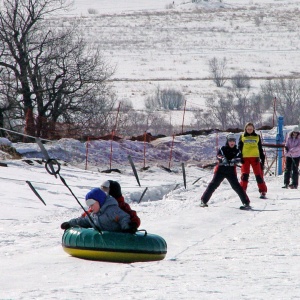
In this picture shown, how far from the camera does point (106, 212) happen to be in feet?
29.1

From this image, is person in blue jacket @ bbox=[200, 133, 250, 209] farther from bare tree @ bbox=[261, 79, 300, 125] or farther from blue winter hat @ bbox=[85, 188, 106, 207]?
bare tree @ bbox=[261, 79, 300, 125]

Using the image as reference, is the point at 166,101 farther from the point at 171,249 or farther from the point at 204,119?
the point at 171,249

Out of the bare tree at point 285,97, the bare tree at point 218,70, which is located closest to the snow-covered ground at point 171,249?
the bare tree at point 285,97

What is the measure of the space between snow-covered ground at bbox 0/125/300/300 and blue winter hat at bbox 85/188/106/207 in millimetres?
636

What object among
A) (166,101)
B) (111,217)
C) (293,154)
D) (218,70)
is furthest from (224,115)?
(111,217)

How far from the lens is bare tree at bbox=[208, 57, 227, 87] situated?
7819cm

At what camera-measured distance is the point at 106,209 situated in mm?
8875

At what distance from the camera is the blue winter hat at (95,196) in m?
8.79

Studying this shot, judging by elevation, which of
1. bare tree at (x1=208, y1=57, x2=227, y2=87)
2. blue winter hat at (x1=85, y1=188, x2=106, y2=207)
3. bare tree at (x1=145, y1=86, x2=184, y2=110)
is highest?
bare tree at (x1=208, y1=57, x2=227, y2=87)

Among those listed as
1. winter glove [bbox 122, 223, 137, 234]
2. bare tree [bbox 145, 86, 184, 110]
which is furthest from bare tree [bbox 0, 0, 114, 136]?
bare tree [bbox 145, 86, 184, 110]

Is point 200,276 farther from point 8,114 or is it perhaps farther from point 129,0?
point 129,0

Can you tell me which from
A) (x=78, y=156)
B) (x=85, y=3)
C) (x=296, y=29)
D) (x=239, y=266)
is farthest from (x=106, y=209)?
(x=85, y=3)

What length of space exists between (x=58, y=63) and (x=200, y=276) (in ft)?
96.1

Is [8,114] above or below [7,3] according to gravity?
below
